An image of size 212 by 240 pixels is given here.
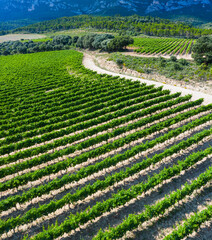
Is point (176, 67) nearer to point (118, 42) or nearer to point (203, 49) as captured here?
point (203, 49)

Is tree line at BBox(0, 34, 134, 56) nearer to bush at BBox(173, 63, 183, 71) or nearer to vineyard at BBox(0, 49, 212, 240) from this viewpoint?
bush at BBox(173, 63, 183, 71)

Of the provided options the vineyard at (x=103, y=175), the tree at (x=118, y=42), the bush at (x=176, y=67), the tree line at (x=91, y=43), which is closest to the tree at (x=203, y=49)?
the bush at (x=176, y=67)

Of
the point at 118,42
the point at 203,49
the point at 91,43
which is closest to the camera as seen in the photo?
the point at 203,49

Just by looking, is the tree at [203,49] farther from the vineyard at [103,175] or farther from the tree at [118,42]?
the tree at [118,42]

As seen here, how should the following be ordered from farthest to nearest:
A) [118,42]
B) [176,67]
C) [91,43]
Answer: [91,43]
[118,42]
[176,67]

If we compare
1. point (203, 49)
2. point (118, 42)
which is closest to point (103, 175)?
point (203, 49)

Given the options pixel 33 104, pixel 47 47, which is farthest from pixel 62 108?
pixel 47 47

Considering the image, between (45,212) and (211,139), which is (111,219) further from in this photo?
(211,139)

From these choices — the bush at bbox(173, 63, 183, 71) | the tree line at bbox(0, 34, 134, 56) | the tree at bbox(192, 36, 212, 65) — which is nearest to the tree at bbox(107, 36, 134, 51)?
the tree line at bbox(0, 34, 134, 56)
